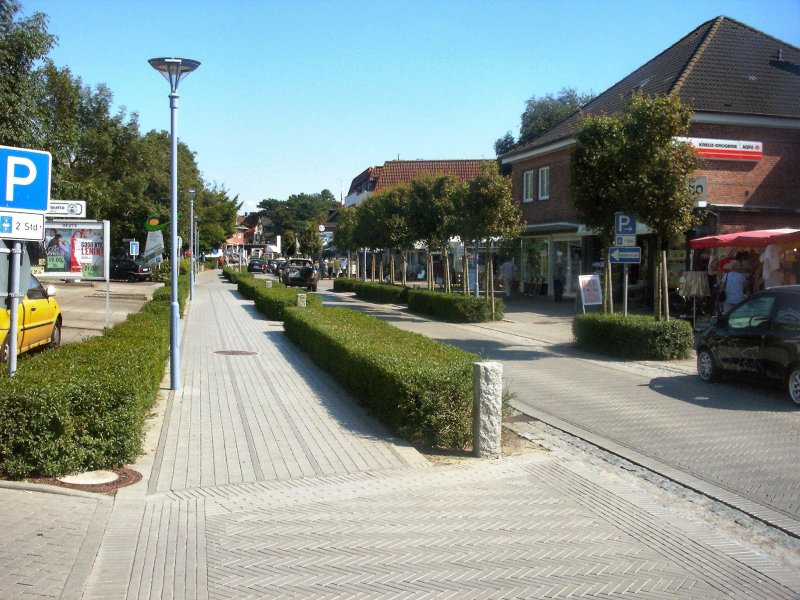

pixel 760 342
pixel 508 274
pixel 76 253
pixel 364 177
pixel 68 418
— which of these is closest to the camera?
→ pixel 68 418

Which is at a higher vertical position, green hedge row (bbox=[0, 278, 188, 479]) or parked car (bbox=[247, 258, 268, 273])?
parked car (bbox=[247, 258, 268, 273])

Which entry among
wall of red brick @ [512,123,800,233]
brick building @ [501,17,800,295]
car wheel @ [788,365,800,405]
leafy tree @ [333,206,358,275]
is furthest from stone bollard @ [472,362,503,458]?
leafy tree @ [333,206,358,275]

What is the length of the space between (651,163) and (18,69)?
50.6 feet

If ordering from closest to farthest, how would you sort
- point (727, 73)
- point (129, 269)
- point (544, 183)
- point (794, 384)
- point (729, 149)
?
point (794, 384) < point (729, 149) < point (727, 73) < point (544, 183) < point (129, 269)

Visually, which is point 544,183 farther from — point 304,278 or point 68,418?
point 68,418

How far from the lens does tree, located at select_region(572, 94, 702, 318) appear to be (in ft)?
50.0

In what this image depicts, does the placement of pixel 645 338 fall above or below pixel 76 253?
below

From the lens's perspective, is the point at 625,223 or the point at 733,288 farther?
the point at 733,288

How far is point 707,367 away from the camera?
12414mm

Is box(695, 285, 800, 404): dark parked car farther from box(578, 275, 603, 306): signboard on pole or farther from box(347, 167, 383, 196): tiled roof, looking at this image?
box(347, 167, 383, 196): tiled roof

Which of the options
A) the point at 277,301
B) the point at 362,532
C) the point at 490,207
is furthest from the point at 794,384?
the point at 277,301

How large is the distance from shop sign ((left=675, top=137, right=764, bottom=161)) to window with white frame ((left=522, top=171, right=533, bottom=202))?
1009 cm

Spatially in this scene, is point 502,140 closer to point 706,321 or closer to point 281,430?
point 706,321

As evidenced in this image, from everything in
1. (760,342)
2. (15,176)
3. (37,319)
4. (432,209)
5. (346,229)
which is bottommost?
(760,342)
